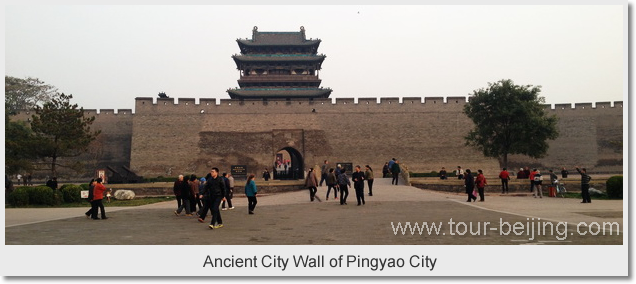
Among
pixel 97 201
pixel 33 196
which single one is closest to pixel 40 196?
pixel 33 196

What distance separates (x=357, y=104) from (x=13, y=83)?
26.6 m

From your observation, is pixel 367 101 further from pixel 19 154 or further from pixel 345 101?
pixel 19 154

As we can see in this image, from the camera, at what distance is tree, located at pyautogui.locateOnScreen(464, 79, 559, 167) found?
21.9 meters

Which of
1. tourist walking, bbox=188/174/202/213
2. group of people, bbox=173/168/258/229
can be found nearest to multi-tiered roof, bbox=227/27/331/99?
group of people, bbox=173/168/258/229

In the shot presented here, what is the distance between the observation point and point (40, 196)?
1318cm

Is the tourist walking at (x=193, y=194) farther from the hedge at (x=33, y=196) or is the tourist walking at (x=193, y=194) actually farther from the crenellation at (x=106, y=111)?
the crenellation at (x=106, y=111)

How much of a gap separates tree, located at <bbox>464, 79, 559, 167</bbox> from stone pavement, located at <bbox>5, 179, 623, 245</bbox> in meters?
12.7

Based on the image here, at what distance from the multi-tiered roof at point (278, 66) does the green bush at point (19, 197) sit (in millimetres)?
19221

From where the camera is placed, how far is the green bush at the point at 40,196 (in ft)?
43.2

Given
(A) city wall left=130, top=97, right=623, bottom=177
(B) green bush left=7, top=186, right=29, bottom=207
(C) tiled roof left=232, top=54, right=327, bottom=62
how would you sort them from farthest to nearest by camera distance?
(C) tiled roof left=232, top=54, right=327, bottom=62, (A) city wall left=130, top=97, right=623, bottom=177, (B) green bush left=7, top=186, right=29, bottom=207

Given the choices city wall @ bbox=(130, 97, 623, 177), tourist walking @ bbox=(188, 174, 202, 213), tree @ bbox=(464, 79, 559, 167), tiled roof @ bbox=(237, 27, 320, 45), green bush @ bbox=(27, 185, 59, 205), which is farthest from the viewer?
tiled roof @ bbox=(237, 27, 320, 45)

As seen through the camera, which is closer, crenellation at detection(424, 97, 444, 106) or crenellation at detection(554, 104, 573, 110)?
crenellation at detection(424, 97, 444, 106)

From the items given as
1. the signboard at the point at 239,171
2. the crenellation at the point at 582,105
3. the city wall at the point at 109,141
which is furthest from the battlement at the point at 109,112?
the crenellation at the point at 582,105

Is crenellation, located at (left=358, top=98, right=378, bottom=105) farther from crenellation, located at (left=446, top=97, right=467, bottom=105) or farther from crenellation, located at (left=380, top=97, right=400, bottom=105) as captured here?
crenellation, located at (left=446, top=97, right=467, bottom=105)
